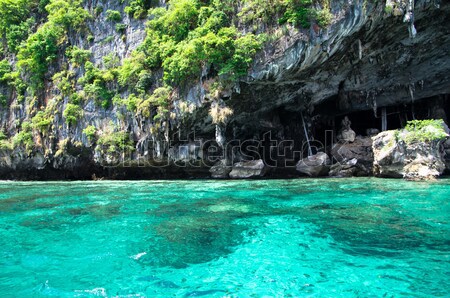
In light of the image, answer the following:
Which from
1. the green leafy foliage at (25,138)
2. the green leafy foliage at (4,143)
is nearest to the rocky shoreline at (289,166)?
the green leafy foliage at (4,143)

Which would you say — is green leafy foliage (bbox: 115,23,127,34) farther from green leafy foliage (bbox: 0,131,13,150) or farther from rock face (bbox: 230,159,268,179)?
rock face (bbox: 230,159,268,179)

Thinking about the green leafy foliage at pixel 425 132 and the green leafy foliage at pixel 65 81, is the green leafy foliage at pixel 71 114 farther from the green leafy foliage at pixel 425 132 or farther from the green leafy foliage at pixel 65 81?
the green leafy foliage at pixel 425 132

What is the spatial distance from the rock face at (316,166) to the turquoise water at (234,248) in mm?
7690

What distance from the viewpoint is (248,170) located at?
18578mm

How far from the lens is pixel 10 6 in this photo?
2491cm

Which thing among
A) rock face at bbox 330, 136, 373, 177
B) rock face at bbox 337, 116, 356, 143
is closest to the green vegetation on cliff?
rock face at bbox 330, 136, 373, 177

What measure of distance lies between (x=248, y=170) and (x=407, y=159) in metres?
8.20

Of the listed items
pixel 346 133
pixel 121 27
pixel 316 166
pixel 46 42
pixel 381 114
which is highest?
pixel 121 27

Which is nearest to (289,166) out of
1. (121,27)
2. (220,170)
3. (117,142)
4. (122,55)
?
(220,170)

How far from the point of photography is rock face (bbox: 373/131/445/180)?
12891mm

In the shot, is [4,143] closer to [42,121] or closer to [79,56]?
[42,121]

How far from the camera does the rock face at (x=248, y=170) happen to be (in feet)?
60.4

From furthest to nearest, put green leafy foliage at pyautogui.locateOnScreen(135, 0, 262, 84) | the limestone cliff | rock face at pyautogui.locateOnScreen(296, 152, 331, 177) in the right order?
1. rock face at pyautogui.locateOnScreen(296, 152, 331, 177)
2. green leafy foliage at pyautogui.locateOnScreen(135, 0, 262, 84)
3. the limestone cliff

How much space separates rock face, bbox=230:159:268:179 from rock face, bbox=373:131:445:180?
620 centimetres
